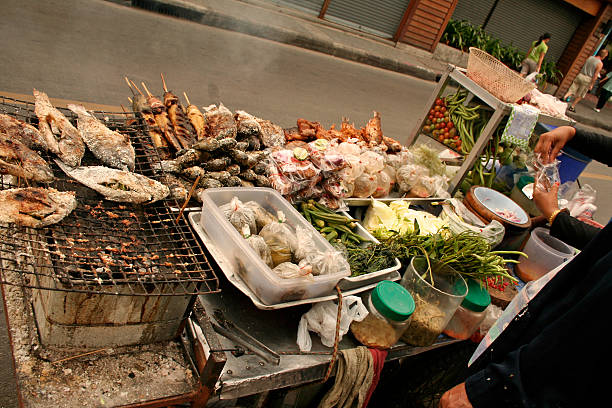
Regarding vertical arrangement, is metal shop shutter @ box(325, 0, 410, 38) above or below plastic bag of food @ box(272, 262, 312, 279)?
above

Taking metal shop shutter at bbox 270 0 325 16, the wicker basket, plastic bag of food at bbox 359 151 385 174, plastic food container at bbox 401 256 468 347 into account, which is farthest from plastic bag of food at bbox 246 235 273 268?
metal shop shutter at bbox 270 0 325 16

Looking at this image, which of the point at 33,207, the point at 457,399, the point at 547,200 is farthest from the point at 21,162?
the point at 547,200

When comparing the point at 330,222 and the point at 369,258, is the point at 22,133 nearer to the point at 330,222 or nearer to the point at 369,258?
the point at 330,222

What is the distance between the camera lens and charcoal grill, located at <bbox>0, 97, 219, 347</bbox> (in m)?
1.68

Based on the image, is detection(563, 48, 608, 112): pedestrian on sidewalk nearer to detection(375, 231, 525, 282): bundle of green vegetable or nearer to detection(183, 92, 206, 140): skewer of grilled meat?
detection(375, 231, 525, 282): bundle of green vegetable

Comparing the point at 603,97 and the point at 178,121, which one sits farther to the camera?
the point at 603,97

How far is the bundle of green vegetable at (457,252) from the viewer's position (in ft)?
9.38

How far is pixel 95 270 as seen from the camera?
1673 millimetres

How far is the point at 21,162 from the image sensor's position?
197 centimetres

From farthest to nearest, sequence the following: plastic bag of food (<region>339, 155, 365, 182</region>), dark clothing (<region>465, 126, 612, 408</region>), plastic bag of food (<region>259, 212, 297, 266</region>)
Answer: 1. plastic bag of food (<region>339, 155, 365, 182</region>)
2. plastic bag of food (<region>259, 212, 297, 266</region>)
3. dark clothing (<region>465, 126, 612, 408</region>)

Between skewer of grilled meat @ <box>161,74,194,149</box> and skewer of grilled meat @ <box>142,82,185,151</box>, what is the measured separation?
33 millimetres

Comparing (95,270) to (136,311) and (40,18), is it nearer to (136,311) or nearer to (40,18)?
(136,311)

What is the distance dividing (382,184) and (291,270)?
187cm

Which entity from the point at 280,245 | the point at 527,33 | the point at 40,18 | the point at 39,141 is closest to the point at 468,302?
the point at 280,245
